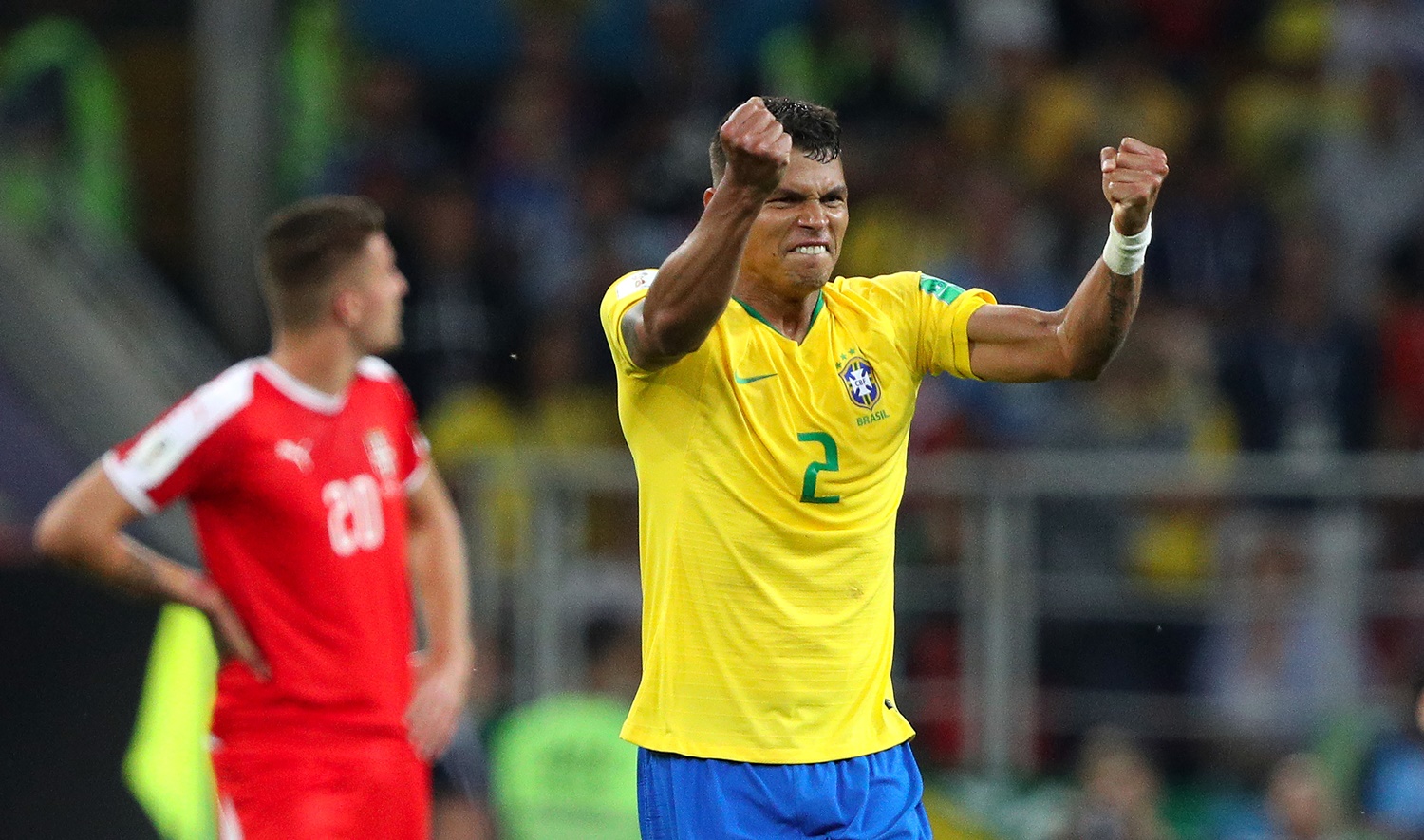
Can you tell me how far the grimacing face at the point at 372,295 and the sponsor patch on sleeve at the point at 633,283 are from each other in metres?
1.52

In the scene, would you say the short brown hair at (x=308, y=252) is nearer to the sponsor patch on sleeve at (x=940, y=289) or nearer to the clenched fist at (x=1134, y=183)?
the sponsor patch on sleeve at (x=940, y=289)

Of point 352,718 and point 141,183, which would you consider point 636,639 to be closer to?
point 352,718

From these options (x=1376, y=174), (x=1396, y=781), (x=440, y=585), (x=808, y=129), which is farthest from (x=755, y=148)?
(x=1376, y=174)

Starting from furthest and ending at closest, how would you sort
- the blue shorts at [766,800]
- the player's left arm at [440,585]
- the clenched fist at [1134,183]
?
the player's left arm at [440,585] → the blue shorts at [766,800] → the clenched fist at [1134,183]

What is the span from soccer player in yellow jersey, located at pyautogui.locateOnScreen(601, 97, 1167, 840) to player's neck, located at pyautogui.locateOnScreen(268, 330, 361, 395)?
1.63 meters

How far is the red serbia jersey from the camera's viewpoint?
5.84m

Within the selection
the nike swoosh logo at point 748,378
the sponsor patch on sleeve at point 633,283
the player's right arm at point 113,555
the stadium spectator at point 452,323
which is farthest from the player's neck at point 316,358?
the stadium spectator at point 452,323

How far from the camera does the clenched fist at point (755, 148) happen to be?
167 inches

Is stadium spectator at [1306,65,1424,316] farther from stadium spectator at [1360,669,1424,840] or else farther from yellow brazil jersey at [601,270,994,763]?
yellow brazil jersey at [601,270,994,763]

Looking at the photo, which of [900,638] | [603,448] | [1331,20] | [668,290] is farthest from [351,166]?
[668,290]

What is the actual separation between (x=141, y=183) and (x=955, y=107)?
576 cm


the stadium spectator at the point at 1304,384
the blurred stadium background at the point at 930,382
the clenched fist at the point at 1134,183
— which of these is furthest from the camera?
the stadium spectator at the point at 1304,384

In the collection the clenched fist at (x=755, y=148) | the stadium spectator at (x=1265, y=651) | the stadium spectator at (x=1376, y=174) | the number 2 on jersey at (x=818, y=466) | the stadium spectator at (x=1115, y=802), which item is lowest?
the stadium spectator at (x=1115, y=802)

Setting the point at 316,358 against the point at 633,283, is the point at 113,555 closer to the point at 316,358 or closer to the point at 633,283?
the point at 316,358
